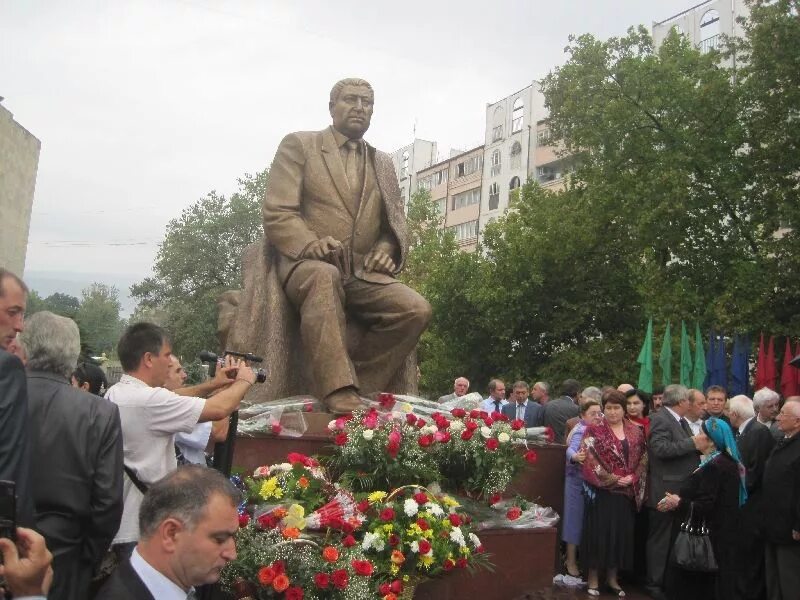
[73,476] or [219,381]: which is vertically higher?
[219,381]

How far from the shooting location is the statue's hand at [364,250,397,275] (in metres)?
7.21

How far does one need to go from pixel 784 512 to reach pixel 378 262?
3503 millimetres

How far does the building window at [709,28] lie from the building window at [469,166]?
17.7 meters

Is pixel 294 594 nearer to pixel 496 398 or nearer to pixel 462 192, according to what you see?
pixel 496 398

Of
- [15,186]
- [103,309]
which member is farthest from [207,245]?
[103,309]

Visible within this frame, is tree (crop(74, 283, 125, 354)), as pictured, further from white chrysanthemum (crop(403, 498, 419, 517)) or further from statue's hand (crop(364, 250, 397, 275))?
white chrysanthemum (crop(403, 498, 419, 517))

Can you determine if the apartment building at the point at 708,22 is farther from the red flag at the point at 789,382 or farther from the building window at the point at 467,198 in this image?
the red flag at the point at 789,382

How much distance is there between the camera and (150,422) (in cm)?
398

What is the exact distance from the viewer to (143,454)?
4008 mm

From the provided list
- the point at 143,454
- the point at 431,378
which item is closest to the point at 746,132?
the point at 431,378

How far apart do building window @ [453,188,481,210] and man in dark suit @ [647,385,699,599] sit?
157ft

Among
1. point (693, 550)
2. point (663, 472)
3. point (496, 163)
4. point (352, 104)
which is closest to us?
point (693, 550)

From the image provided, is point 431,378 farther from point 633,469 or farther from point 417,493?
point 417,493

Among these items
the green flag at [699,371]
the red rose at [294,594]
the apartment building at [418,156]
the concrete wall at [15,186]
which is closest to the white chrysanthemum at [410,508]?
the red rose at [294,594]
